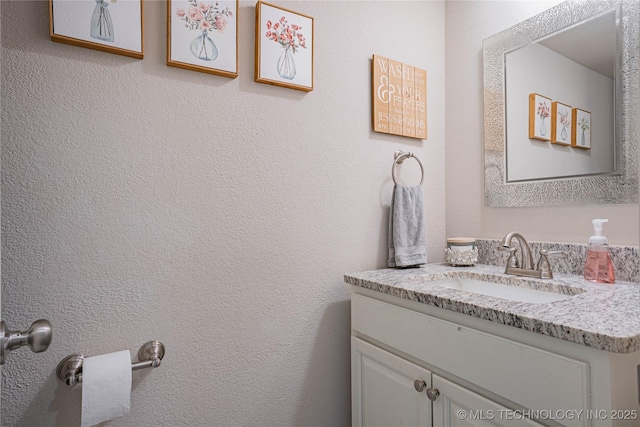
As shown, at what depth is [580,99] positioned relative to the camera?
3.74ft

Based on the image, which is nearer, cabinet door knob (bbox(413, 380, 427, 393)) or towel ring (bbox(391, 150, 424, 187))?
cabinet door knob (bbox(413, 380, 427, 393))

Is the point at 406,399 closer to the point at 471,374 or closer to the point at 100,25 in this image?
the point at 471,374

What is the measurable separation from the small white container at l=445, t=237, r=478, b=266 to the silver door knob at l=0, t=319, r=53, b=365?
1253 mm

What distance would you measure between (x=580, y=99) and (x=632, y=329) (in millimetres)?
857

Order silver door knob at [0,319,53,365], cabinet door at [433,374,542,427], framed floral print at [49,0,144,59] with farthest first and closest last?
framed floral print at [49,0,144,59] < cabinet door at [433,374,542,427] < silver door knob at [0,319,53,365]

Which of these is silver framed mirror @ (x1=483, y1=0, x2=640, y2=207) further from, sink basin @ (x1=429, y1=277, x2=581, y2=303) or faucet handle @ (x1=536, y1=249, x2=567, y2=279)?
sink basin @ (x1=429, y1=277, x2=581, y2=303)

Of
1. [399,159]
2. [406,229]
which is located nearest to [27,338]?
[406,229]

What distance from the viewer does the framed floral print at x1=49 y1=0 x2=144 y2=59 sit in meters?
0.85

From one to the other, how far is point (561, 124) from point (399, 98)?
59 centimetres

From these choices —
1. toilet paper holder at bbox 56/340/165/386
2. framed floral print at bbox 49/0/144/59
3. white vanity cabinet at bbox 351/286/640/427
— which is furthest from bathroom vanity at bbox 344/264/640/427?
framed floral print at bbox 49/0/144/59

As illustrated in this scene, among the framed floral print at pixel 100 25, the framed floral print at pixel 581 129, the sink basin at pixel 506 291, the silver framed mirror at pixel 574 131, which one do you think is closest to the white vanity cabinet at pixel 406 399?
the sink basin at pixel 506 291

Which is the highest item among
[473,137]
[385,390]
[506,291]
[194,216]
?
[473,137]

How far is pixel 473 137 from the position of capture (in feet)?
4.83

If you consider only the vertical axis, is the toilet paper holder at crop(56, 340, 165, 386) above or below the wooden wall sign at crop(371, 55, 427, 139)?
below
